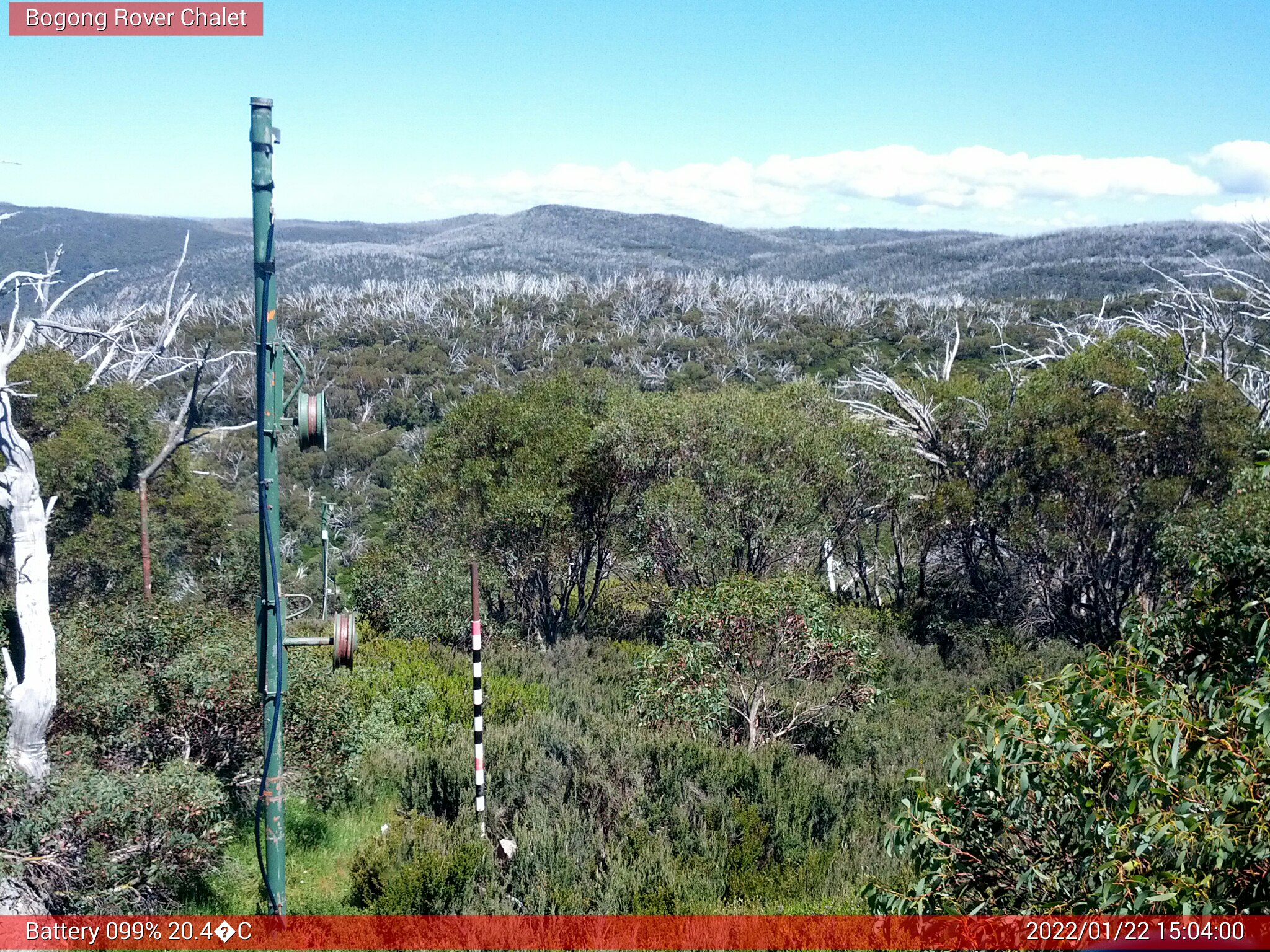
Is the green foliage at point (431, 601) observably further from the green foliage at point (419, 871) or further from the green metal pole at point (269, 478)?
the green metal pole at point (269, 478)

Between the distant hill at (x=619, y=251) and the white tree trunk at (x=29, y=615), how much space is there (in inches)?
2084

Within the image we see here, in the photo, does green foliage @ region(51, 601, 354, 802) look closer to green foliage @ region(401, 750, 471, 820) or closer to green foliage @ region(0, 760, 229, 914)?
green foliage @ region(401, 750, 471, 820)

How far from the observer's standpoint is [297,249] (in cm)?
13438

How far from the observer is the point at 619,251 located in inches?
5851

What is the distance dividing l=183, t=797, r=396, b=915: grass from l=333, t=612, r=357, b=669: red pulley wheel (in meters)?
2.27

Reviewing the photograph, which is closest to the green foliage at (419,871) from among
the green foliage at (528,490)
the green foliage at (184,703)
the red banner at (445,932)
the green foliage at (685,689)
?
the red banner at (445,932)

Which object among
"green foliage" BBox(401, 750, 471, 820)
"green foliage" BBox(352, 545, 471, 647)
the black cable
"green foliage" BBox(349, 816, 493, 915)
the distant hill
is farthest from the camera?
the distant hill

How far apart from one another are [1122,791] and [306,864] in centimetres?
658

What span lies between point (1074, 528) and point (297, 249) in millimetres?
132643

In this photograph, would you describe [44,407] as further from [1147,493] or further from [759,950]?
[1147,493]

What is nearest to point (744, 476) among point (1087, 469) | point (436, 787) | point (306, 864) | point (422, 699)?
point (1087, 469)

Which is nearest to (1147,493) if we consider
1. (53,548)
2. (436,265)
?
(53,548)

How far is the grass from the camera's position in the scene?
7.16m

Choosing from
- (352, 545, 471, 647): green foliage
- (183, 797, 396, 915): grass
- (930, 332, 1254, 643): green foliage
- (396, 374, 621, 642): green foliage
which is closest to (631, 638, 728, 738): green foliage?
(183, 797, 396, 915): grass
